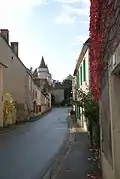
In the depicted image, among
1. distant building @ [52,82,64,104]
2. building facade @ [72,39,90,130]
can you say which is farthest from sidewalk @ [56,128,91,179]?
distant building @ [52,82,64,104]

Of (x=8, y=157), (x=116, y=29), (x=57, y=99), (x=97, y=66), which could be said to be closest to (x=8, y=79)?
(x=8, y=157)

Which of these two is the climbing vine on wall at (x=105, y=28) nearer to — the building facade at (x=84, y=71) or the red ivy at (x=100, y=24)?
the red ivy at (x=100, y=24)

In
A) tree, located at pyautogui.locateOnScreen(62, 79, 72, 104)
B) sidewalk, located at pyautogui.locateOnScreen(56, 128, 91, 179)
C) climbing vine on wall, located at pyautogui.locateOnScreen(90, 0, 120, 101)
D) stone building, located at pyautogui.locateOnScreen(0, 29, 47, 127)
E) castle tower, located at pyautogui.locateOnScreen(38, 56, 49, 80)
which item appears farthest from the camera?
castle tower, located at pyautogui.locateOnScreen(38, 56, 49, 80)

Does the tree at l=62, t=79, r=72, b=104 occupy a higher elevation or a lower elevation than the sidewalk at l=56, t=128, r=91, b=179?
higher

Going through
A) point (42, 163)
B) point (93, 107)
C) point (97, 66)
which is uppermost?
point (97, 66)

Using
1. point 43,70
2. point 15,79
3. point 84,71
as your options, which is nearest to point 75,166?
point 84,71

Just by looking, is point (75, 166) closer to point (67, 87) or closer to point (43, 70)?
point (67, 87)

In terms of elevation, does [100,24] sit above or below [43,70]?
below

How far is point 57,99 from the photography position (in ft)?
450

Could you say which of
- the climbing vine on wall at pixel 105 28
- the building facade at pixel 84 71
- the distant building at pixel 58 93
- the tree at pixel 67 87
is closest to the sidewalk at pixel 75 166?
the climbing vine on wall at pixel 105 28

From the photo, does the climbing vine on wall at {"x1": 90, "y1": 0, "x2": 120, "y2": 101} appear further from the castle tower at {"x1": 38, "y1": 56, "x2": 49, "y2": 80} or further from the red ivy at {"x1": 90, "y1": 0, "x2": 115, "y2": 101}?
the castle tower at {"x1": 38, "y1": 56, "x2": 49, "y2": 80}

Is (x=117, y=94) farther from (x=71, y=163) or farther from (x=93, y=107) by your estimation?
(x=93, y=107)

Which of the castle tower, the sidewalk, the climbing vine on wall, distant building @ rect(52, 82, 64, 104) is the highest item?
the castle tower

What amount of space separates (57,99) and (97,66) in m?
127
